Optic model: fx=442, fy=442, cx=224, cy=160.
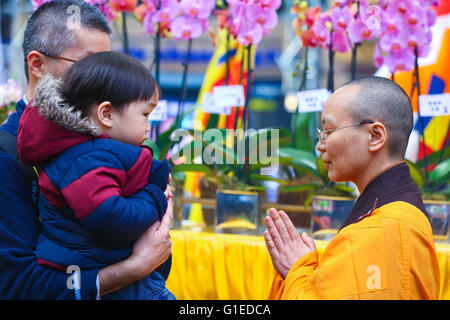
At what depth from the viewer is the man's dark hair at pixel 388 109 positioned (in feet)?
3.35

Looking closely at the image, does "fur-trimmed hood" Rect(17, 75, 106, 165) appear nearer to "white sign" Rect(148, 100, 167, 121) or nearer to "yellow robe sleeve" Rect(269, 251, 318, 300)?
"yellow robe sleeve" Rect(269, 251, 318, 300)

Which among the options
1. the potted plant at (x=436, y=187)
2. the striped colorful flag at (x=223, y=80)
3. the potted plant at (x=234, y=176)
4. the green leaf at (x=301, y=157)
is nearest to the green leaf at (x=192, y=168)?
the potted plant at (x=234, y=176)

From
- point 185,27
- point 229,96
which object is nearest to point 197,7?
point 185,27

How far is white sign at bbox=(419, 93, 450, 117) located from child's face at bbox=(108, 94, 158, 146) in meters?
1.36

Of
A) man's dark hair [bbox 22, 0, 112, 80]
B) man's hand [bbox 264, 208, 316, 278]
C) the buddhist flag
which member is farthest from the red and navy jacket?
the buddhist flag

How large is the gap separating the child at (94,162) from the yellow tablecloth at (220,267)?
858 mm

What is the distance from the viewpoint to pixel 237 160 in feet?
6.73

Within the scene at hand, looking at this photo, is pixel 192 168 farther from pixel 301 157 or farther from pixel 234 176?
pixel 301 157

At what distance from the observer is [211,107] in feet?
7.04

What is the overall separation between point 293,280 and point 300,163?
1.12 metres

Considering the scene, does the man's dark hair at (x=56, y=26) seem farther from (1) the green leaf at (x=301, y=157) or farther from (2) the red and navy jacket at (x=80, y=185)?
(1) the green leaf at (x=301, y=157)

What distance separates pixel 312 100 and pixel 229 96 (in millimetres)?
384

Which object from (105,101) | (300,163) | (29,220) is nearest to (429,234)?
(105,101)
